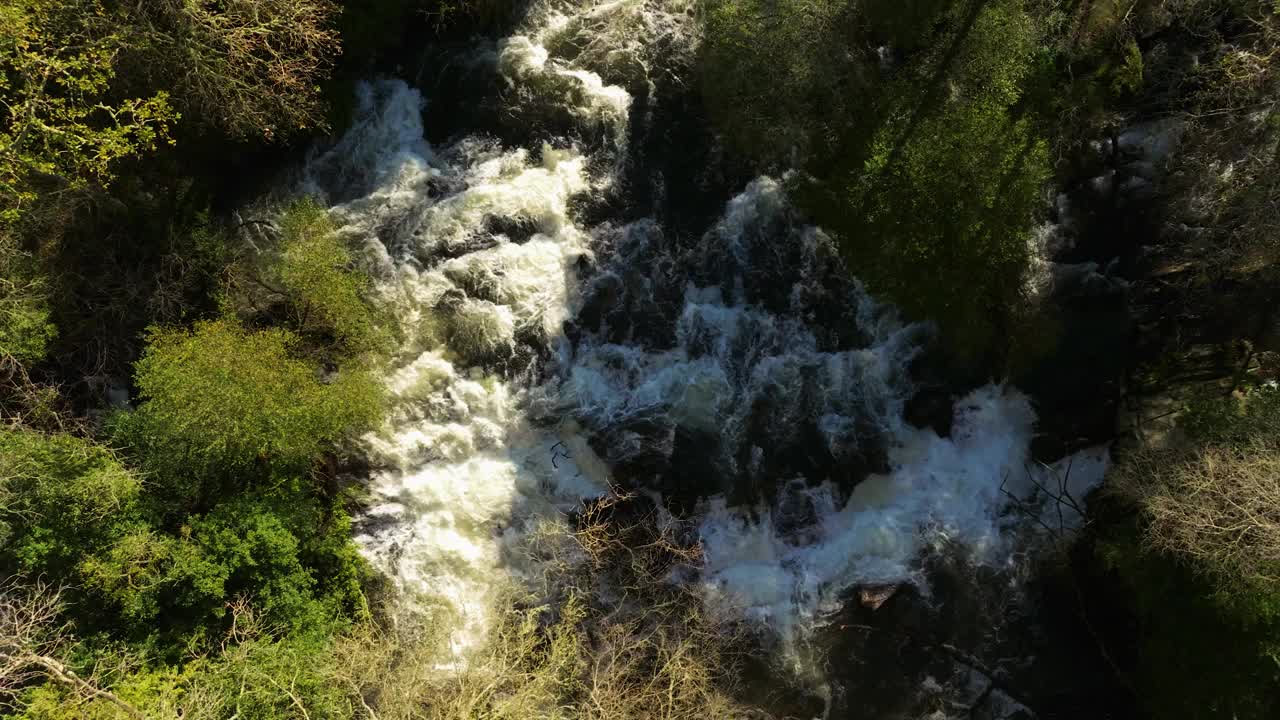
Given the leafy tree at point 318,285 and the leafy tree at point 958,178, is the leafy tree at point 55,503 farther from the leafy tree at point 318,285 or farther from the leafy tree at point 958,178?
the leafy tree at point 958,178

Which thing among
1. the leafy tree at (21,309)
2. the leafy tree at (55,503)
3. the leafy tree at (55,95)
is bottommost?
the leafy tree at (55,503)

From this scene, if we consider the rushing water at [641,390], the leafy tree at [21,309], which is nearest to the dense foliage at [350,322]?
the leafy tree at [21,309]

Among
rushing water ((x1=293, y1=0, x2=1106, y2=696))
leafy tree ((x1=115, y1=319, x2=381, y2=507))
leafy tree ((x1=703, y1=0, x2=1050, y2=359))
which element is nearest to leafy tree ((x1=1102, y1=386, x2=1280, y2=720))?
rushing water ((x1=293, y1=0, x2=1106, y2=696))

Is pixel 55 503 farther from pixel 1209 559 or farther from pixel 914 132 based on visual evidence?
pixel 1209 559

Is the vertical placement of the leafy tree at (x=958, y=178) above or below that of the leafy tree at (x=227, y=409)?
above

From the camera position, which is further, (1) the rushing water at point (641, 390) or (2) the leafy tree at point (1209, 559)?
(1) the rushing water at point (641, 390)

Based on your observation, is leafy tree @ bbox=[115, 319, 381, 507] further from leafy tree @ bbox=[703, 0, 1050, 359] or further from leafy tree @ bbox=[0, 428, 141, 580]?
leafy tree @ bbox=[703, 0, 1050, 359]

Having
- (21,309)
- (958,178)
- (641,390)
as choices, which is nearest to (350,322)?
(21,309)

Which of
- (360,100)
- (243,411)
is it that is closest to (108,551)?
(243,411)
